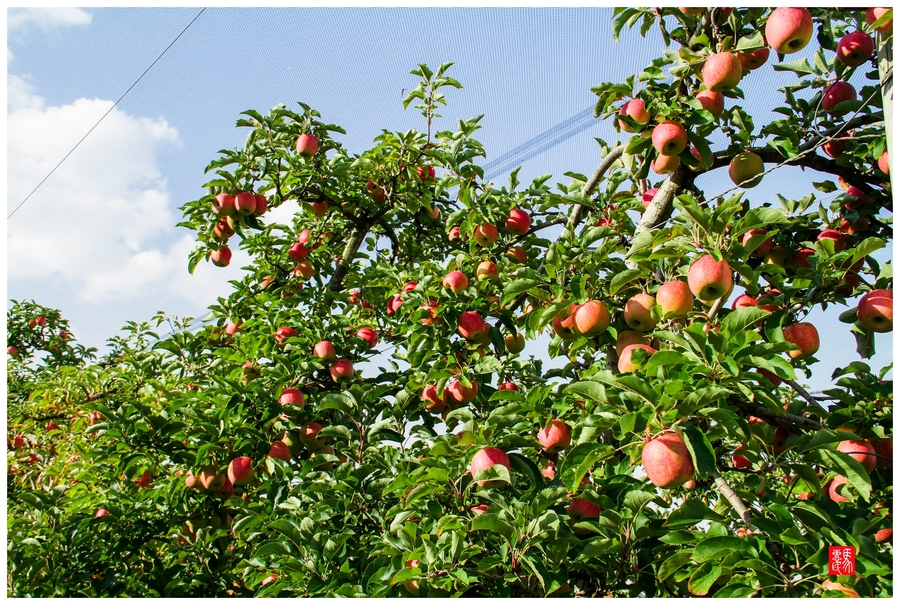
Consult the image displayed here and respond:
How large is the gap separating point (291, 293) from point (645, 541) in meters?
2.78

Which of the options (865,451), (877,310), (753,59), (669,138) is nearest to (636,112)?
(669,138)

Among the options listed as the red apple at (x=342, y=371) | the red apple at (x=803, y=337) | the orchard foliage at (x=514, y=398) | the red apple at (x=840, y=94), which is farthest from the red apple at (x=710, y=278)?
the red apple at (x=342, y=371)

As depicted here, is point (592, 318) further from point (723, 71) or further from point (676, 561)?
point (723, 71)

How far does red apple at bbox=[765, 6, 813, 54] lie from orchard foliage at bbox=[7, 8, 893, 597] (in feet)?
0.38

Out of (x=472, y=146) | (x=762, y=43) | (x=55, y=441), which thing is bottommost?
(x=55, y=441)

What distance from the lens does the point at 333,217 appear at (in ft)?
14.7

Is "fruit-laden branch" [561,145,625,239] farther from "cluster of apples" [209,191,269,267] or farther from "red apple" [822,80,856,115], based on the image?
"cluster of apples" [209,191,269,267]

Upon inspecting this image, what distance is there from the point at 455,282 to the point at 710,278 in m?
1.25

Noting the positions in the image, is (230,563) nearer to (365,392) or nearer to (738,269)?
(365,392)

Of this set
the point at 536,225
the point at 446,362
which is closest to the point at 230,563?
the point at 446,362

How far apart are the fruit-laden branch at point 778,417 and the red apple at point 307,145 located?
2826 millimetres

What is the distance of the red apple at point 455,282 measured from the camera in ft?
9.34

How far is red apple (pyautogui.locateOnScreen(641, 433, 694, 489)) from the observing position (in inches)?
62.6

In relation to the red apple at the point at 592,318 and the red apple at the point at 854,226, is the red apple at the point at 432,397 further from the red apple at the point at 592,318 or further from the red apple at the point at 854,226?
the red apple at the point at 854,226
